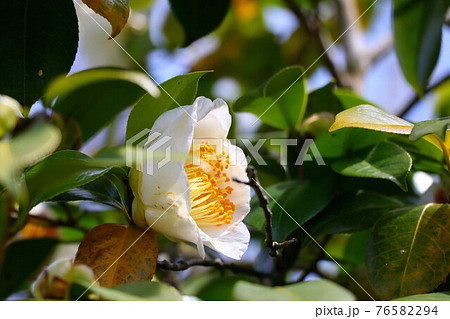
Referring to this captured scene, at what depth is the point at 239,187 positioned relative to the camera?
0.70 metres

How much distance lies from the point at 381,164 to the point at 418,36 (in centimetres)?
40

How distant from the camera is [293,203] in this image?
0.74 meters

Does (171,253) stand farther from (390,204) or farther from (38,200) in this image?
(38,200)

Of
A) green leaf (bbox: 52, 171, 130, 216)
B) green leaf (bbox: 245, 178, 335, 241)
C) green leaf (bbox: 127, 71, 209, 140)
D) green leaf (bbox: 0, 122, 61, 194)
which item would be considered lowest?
green leaf (bbox: 245, 178, 335, 241)

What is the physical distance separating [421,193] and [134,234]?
49 cm

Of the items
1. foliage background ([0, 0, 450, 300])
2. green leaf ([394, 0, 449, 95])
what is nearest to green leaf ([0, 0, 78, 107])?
foliage background ([0, 0, 450, 300])

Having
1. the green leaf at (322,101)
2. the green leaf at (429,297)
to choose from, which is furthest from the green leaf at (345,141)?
the green leaf at (429,297)

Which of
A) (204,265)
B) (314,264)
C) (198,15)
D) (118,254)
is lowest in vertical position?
(314,264)

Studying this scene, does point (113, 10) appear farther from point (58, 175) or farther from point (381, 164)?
point (381, 164)

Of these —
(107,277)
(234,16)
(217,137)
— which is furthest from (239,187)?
(234,16)

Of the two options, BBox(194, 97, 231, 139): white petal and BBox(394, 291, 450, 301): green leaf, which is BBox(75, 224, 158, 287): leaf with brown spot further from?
BBox(394, 291, 450, 301): green leaf

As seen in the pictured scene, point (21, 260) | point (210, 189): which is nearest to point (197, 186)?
point (210, 189)

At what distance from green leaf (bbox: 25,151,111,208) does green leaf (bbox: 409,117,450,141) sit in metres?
0.31

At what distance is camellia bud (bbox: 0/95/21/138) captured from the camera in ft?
2.11
